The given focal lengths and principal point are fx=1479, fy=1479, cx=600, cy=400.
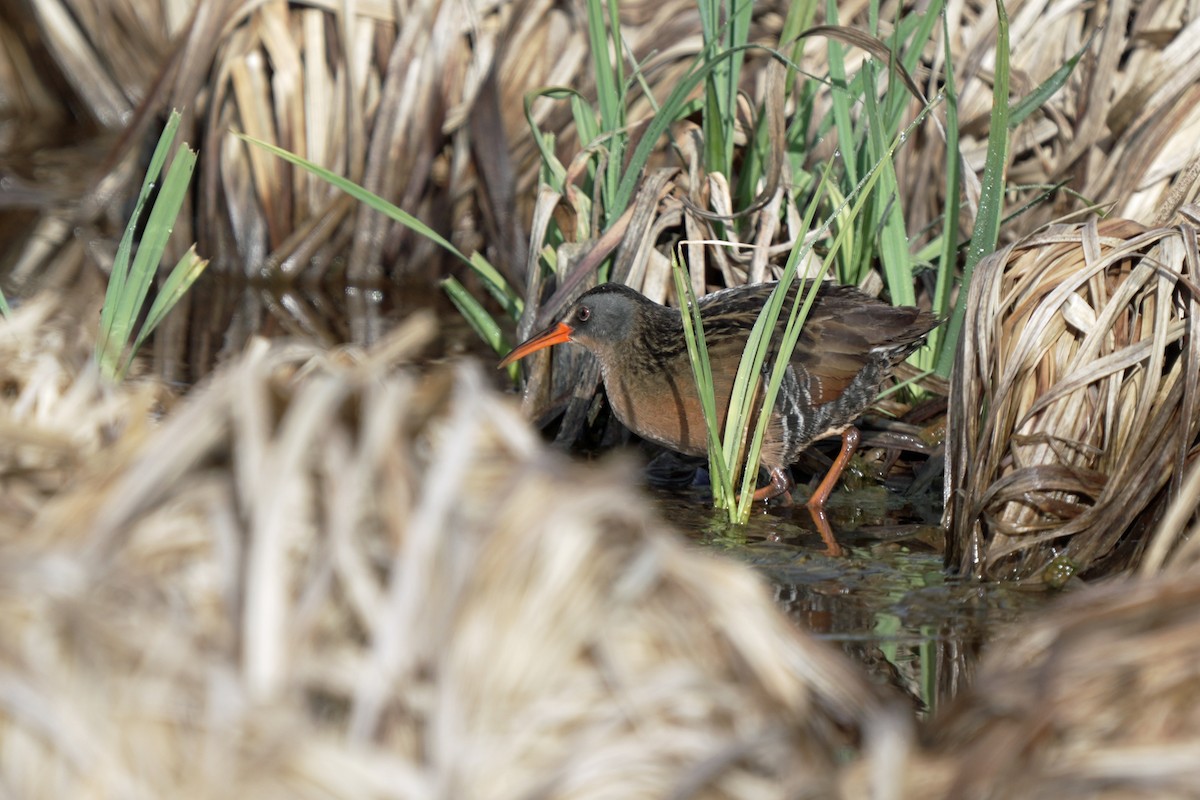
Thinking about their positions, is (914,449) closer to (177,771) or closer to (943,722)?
(943,722)

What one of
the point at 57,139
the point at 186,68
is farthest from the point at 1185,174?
the point at 57,139

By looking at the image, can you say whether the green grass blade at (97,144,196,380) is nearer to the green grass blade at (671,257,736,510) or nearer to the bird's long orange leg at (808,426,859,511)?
the green grass blade at (671,257,736,510)

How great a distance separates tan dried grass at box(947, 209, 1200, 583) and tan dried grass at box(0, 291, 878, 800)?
5.70 ft

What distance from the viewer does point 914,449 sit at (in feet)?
13.8

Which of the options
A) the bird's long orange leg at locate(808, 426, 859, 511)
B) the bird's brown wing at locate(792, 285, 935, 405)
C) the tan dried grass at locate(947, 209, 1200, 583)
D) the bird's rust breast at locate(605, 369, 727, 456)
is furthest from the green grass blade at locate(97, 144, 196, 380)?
the bird's long orange leg at locate(808, 426, 859, 511)

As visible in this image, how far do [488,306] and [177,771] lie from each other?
438 cm

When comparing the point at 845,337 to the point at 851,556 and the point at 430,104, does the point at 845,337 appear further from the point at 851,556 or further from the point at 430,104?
the point at 430,104

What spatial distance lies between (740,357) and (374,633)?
2.64 meters

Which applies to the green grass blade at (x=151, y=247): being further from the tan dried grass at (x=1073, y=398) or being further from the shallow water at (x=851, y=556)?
the tan dried grass at (x=1073, y=398)

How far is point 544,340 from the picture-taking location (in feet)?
13.8

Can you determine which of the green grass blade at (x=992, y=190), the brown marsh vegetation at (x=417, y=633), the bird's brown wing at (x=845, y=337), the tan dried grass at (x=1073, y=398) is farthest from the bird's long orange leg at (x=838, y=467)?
the brown marsh vegetation at (x=417, y=633)

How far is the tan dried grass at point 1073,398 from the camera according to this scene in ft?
10.2

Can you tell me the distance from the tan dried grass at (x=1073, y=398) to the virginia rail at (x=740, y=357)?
2.13ft

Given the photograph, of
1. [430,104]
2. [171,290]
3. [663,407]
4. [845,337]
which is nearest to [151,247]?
[171,290]
